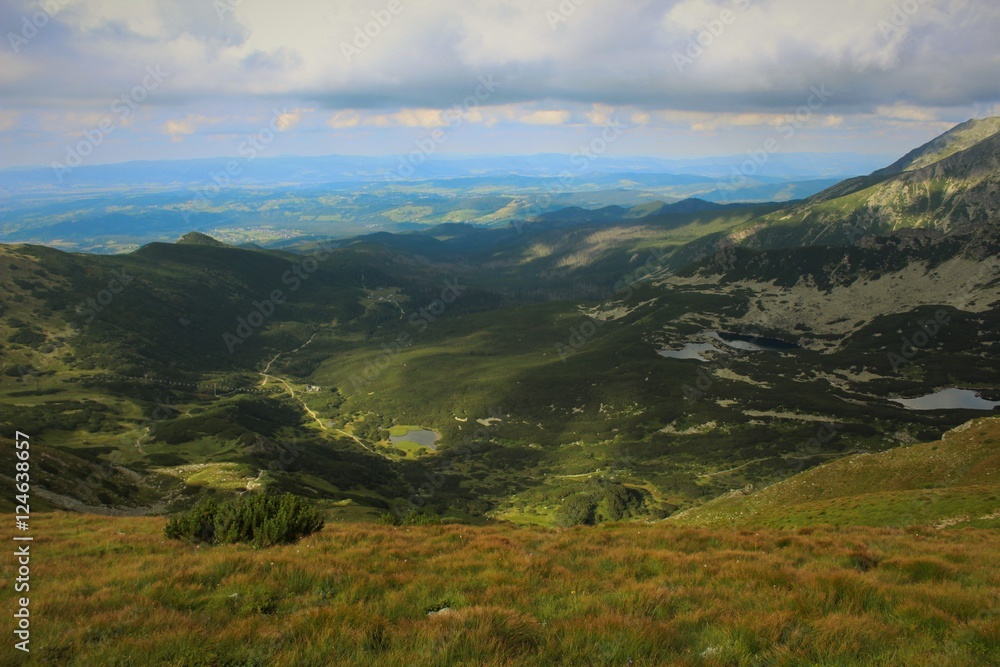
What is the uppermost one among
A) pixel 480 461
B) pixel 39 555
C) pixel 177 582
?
pixel 177 582

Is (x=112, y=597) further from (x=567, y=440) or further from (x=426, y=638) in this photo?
(x=567, y=440)

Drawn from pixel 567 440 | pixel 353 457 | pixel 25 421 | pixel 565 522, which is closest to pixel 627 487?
pixel 565 522

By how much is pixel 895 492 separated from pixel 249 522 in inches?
2011

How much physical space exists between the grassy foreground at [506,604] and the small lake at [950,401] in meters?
190

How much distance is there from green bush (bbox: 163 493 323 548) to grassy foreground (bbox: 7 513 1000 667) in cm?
99

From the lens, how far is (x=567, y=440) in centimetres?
18288

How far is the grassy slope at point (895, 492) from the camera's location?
1454 inches

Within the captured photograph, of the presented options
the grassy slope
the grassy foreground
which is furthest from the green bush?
the grassy slope

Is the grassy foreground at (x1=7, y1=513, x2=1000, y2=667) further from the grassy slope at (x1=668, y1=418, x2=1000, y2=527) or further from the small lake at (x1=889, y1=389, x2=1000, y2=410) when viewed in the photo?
the small lake at (x1=889, y1=389, x2=1000, y2=410)

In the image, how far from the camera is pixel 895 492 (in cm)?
4541

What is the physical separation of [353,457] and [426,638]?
164811 millimetres

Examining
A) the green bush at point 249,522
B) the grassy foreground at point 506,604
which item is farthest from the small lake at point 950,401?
the green bush at point 249,522

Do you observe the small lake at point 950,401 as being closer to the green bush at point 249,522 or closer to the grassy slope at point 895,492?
the grassy slope at point 895,492

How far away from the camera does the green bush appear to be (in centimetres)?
1789
